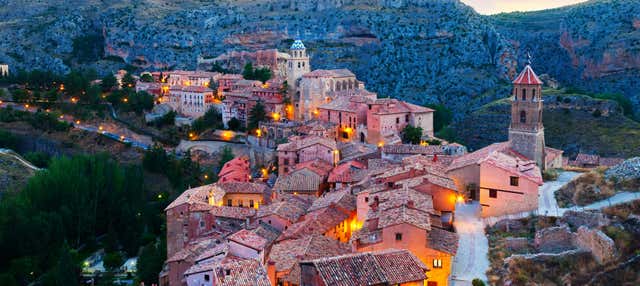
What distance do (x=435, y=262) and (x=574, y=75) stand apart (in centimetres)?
7766

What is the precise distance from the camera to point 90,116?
67312 mm

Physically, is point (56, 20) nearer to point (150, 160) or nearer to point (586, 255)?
point (150, 160)

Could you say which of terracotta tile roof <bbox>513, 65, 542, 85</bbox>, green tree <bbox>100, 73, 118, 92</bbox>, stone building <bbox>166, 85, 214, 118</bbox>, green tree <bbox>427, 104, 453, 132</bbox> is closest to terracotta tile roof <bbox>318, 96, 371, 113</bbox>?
stone building <bbox>166, 85, 214, 118</bbox>

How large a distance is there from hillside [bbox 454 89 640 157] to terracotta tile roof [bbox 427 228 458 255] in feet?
120

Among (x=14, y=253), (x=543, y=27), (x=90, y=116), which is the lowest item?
(x=14, y=253)

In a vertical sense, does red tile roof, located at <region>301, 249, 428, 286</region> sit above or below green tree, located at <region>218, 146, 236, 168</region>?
above

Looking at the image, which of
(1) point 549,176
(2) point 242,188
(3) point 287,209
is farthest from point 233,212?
(1) point 549,176

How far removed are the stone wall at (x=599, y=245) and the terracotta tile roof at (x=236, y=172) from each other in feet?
87.6

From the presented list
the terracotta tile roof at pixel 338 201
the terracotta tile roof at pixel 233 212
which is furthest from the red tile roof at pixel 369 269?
the terracotta tile roof at pixel 233 212

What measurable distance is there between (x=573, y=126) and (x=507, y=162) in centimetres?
3840

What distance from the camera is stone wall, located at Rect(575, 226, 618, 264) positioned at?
19.5 m

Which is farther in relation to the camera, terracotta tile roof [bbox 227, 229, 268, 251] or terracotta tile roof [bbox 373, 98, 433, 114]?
terracotta tile roof [bbox 373, 98, 433, 114]

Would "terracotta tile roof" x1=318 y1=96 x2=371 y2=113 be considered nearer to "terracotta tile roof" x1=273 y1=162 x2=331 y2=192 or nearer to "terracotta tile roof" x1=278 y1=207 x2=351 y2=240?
"terracotta tile roof" x1=273 y1=162 x2=331 y2=192

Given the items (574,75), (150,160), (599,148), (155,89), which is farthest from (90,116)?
(574,75)
